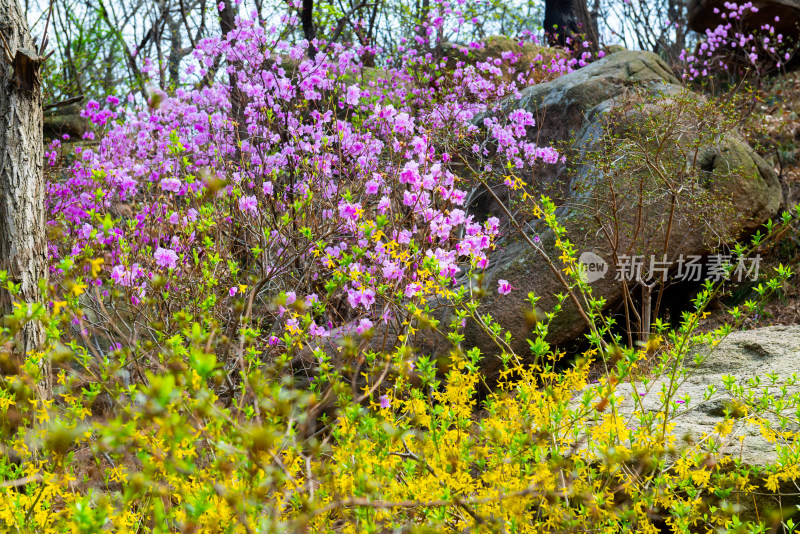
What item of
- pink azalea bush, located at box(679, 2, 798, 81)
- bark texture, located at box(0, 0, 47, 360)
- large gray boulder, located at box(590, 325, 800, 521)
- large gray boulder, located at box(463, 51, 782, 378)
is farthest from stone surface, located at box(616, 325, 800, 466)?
pink azalea bush, located at box(679, 2, 798, 81)

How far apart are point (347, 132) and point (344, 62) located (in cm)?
114

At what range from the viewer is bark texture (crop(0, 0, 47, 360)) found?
3.35 meters

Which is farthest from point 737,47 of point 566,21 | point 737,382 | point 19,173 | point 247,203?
point 19,173

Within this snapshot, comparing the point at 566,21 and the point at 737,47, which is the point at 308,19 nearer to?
the point at 566,21

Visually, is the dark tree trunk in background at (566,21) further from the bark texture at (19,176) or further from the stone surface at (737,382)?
the bark texture at (19,176)

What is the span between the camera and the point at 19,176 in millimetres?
3406

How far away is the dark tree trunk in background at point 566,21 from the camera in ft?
33.6

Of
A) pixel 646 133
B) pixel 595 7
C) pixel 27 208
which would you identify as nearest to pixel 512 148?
pixel 646 133

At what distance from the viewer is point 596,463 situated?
8.48 ft

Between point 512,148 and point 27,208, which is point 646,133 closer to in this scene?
point 512,148

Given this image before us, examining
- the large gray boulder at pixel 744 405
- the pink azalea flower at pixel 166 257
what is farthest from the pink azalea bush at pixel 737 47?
the pink azalea flower at pixel 166 257

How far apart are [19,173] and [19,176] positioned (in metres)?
0.02

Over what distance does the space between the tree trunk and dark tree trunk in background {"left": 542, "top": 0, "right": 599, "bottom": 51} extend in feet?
28.2

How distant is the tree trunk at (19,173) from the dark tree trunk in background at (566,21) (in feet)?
28.2
